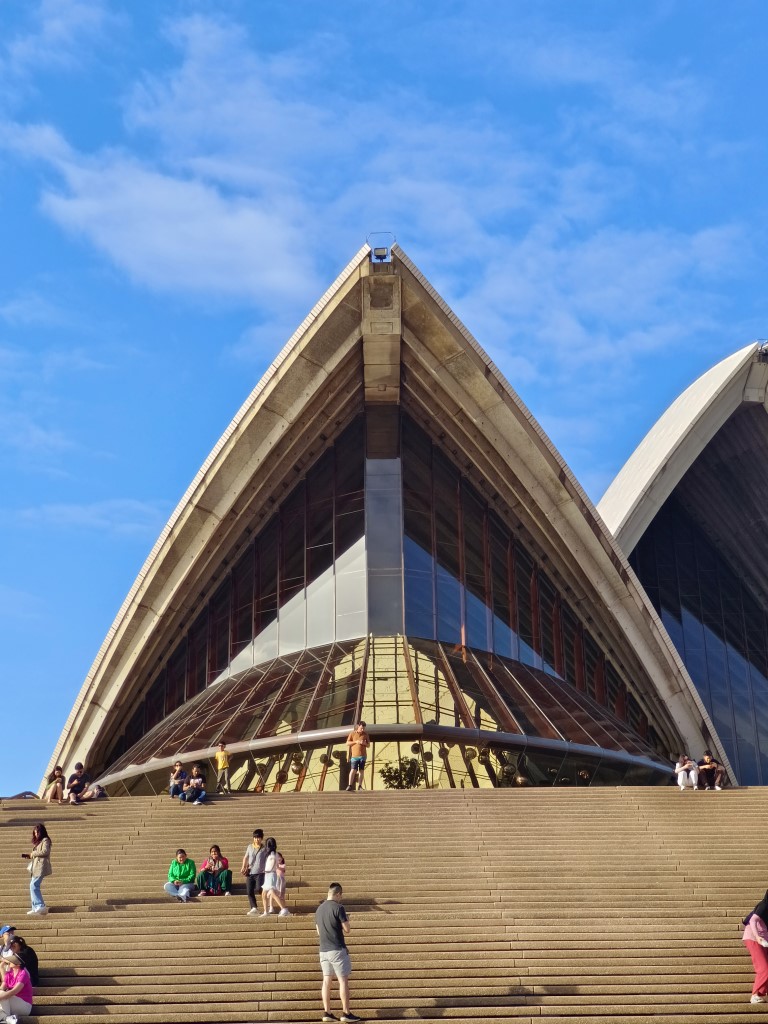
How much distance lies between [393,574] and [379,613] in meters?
1.01

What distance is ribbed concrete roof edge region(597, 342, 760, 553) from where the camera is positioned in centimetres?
3500

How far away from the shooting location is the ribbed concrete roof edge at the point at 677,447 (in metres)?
35.0

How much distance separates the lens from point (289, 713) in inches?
1094

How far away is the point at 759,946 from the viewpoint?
42.6 ft

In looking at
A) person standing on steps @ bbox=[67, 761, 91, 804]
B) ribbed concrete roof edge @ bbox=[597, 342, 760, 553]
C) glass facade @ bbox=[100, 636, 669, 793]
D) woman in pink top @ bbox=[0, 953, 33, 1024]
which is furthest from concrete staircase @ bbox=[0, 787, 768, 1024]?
ribbed concrete roof edge @ bbox=[597, 342, 760, 553]

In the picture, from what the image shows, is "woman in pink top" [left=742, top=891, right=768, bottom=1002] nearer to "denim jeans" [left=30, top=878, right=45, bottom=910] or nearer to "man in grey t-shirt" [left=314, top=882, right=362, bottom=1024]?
"man in grey t-shirt" [left=314, top=882, right=362, bottom=1024]

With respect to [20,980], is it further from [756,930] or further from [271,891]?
[756,930]

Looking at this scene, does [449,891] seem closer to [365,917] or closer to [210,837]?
[365,917]

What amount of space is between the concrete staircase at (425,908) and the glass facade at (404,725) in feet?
19.8

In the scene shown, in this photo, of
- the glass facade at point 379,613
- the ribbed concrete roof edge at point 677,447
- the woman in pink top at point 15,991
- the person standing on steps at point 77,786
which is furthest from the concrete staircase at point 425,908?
the ribbed concrete roof edge at point 677,447

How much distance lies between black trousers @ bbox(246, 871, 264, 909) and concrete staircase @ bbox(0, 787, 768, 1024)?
0.81 feet

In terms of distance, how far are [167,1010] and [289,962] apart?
4.77 feet

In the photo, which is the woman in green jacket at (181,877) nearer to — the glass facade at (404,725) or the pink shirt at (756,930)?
the pink shirt at (756,930)

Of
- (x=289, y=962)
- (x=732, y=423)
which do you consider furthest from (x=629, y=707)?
(x=289, y=962)
